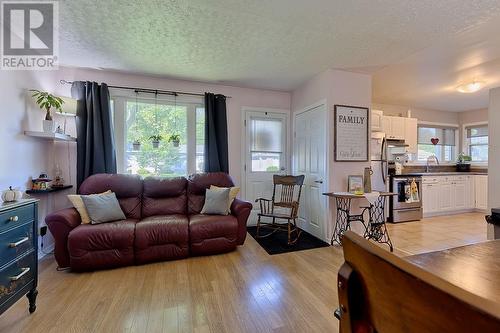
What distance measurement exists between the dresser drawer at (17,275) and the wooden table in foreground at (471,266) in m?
2.38

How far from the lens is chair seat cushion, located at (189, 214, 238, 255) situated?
271cm

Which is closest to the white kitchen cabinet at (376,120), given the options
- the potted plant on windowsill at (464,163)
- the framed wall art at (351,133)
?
the framed wall art at (351,133)

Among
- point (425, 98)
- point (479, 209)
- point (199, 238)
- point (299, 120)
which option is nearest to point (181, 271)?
point (199, 238)

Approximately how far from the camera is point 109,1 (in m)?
1.86

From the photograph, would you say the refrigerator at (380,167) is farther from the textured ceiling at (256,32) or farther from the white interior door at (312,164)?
the textured ceiling at (256,32)

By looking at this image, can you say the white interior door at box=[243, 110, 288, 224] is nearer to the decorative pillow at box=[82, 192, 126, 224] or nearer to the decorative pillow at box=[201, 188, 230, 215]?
the decorative pillow at box=[201, 188, 230, 215]

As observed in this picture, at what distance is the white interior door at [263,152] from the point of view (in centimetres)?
407

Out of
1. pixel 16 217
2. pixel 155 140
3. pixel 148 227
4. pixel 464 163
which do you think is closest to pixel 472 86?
pixel 464 163

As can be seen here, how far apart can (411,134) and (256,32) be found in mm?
4408

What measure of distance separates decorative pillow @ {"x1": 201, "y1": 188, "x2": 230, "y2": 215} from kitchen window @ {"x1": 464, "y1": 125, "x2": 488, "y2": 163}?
252 inches

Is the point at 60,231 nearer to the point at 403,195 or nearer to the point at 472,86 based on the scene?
the point at 403,195

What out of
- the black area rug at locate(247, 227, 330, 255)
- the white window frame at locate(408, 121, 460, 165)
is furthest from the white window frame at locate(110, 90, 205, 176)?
the white window frame at locate(408, 121, 460, 165)

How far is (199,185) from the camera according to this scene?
3334 millimetres

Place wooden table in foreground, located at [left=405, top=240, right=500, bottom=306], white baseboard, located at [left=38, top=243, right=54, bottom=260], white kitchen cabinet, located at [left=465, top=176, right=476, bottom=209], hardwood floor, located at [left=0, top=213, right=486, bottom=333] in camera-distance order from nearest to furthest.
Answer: wooden table in foreground, located at [left=405, top=240, right=500, bottom=306] < hardwood floor, located at [left=0, top=213, right=486, bottom=333] < white baseboard, located at [left=38, top=243, right=54, bottom=260] < white kitchen cabinet, located at [left=465, top=176, right=476, bottom=209]
